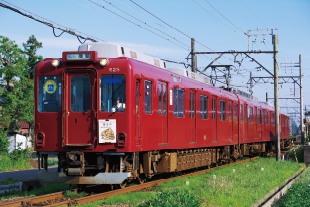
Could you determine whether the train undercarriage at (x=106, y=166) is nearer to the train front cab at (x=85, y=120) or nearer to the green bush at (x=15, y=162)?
the train front cab at (x=85, y=120)

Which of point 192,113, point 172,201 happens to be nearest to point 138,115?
point 172,201

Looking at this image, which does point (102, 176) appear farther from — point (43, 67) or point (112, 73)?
point (43, 67)

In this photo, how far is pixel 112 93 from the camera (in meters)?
11.0

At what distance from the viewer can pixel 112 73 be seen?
11000mm

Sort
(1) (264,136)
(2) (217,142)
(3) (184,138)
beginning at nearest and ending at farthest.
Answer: (3) (184,138)
(2) (217,142)
(1) (264,136)

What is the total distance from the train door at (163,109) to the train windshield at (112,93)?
203 cm

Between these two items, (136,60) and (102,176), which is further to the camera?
(136,60)

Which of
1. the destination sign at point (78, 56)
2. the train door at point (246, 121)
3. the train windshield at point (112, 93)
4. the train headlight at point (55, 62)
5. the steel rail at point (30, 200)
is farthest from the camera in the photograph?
the train door at point (246, 121)

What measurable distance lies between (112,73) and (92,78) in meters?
0.53

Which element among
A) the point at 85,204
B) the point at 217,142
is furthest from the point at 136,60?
the point at 217,142

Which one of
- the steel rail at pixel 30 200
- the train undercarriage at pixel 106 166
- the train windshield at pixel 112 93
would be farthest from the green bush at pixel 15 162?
the train windshield at pixel 112 93

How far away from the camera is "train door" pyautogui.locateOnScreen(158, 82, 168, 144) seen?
1280 cm

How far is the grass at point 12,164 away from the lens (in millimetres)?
20156

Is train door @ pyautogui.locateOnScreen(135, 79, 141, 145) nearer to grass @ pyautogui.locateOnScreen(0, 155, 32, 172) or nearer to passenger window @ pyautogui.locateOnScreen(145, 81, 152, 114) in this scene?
passenger window @ pyautogui.locateOnScreen(145, 81, 152, 114)
